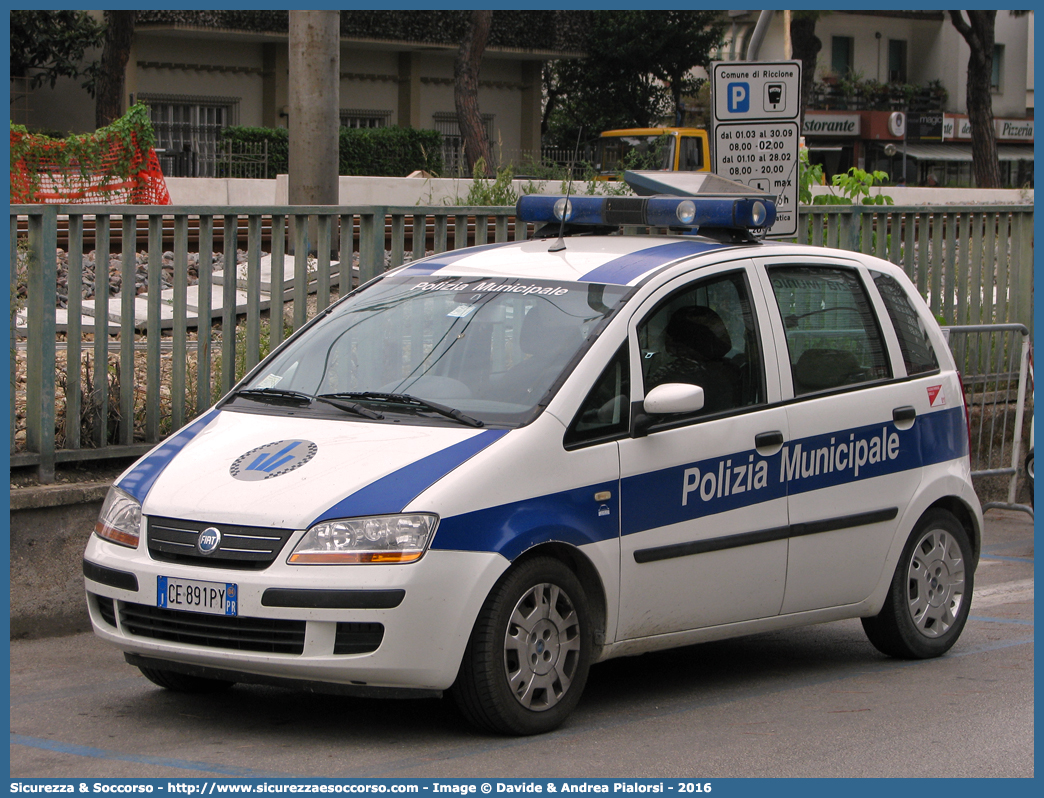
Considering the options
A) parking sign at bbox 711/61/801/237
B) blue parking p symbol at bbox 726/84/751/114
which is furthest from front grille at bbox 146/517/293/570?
blue parking p symbol at bbox 726/84/751/114

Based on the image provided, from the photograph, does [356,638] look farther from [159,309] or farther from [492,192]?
[492,192]

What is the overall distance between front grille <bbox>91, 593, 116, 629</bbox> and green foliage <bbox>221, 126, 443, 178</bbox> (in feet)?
99.5

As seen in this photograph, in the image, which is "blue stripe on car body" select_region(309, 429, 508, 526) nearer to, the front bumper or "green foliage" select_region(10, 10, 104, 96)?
the front bumper

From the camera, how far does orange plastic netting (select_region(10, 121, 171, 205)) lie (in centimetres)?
1622

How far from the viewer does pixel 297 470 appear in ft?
16.5

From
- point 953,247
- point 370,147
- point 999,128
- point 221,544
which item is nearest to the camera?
point 221,544

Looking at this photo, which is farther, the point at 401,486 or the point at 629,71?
the point at 629,71

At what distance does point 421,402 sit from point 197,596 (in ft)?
Answer: 3.59

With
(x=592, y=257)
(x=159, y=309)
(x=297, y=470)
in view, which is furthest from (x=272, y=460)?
(x=159, y=309)

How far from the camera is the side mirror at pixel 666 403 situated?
5.36 meters

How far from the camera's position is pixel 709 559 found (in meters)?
5.69

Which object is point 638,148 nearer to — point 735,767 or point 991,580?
point 991,580

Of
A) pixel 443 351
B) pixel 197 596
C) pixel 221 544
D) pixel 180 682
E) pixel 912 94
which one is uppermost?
pixel 912 94

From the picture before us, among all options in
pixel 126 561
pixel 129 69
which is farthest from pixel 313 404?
pixel 129 69
